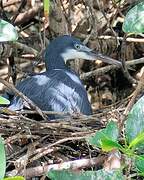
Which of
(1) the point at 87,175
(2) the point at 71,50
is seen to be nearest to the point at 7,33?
(1) the point at 87,175

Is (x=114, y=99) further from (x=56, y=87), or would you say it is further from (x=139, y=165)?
(x=139, y=165)

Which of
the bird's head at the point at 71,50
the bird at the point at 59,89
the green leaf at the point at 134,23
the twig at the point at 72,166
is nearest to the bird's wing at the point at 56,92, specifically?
the bird at the point at 59,89

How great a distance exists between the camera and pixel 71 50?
3.21 m

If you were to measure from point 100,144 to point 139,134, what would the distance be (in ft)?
0.30

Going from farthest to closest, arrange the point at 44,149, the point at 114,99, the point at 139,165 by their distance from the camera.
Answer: the point at 114,99, the point at 44,149, the point at 139,165

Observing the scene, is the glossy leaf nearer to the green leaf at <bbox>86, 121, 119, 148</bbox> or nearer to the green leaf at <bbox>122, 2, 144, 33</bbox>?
the green leaf at <bbox>86, 121, 119, 148</bbox>

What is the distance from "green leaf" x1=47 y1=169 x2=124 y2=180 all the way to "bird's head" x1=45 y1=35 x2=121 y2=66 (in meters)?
1.95

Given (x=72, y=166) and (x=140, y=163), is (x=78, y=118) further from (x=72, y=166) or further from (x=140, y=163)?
(x=140, y=163)

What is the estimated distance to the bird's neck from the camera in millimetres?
3232

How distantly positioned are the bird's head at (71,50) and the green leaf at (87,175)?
195 centimetres

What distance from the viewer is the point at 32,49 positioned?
3367 mm

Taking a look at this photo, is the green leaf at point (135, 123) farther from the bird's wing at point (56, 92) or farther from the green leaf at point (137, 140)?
the bird's wing at point (56, 92)

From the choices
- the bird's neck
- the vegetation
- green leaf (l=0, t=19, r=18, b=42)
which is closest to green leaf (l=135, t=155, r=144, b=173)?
the vegetation

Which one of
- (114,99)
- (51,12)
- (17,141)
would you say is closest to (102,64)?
(114,99)
